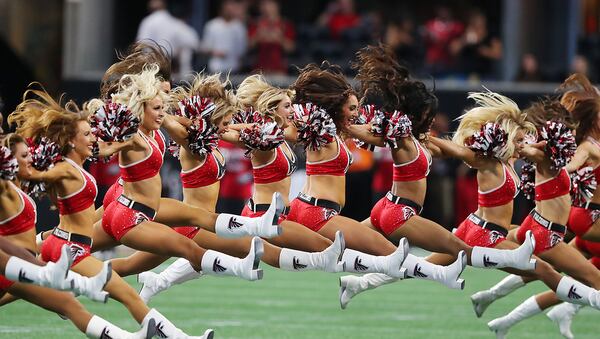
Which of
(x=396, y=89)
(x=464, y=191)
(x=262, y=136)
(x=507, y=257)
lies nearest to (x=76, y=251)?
(x=262, y=136)

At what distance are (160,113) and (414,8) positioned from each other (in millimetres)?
14879

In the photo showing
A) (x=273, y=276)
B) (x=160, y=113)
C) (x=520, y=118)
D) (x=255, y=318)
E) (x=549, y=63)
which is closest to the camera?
(x=160, y=113)

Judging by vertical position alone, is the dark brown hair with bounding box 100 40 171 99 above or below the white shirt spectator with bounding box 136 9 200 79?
above

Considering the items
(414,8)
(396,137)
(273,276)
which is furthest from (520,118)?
(414,8)

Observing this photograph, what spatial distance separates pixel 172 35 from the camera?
1725 centimetres

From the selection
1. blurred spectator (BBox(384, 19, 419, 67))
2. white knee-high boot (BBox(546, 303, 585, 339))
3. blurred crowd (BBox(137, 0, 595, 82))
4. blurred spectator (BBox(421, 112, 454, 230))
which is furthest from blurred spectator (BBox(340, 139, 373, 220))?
white knee-high boot (BBox(546, 303, 585, 339))

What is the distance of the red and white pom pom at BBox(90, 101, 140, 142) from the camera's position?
823cm

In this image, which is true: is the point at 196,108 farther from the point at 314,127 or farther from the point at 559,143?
the point at 559,143

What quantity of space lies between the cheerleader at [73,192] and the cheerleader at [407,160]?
1.86 metres

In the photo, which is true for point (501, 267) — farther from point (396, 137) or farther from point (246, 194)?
point (246, 194)

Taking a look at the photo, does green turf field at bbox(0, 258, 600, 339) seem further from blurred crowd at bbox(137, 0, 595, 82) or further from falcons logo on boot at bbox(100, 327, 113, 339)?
blurred crowd at bbox(137, 0, 595, 82)

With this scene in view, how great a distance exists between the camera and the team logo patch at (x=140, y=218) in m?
8.56

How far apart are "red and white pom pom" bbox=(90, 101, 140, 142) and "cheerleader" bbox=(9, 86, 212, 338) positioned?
0.23 ft

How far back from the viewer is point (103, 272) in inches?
301
